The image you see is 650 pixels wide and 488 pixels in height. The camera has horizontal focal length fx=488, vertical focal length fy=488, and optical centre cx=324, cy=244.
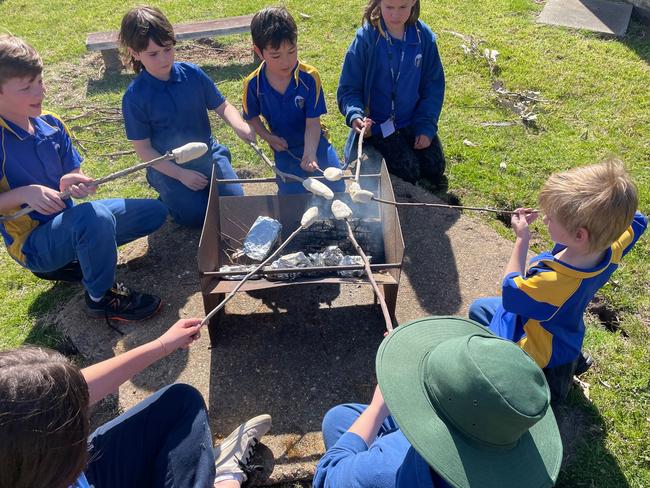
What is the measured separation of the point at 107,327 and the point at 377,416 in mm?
2100

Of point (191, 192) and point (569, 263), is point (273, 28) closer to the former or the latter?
point (191, 192)

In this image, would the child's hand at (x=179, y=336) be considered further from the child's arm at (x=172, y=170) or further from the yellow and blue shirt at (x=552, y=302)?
the child's arm at (x=172, y=170)

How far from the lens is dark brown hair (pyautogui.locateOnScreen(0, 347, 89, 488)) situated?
1197mm

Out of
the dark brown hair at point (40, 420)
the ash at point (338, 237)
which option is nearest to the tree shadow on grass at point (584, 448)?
the ash at point (338, 237)

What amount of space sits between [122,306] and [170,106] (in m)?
1.49

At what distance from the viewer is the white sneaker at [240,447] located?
234 centimetres

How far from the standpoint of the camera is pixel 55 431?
4.13ft

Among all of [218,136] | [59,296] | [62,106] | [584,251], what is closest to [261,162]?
[218,136]

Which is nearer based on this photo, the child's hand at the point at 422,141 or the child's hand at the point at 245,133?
the child's hand at the point at 245,133

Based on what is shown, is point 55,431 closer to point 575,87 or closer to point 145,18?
point 145,18

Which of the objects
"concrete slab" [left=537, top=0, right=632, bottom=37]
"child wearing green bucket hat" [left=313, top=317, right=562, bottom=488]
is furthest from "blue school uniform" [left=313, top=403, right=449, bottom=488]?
"concrete slab" [left=537, top=0, right=632, bottom=37]

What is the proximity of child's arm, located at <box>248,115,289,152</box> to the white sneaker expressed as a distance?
2117 mm

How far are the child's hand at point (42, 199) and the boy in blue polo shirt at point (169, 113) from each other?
2.81 ft

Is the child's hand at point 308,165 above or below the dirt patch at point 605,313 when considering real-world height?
above
